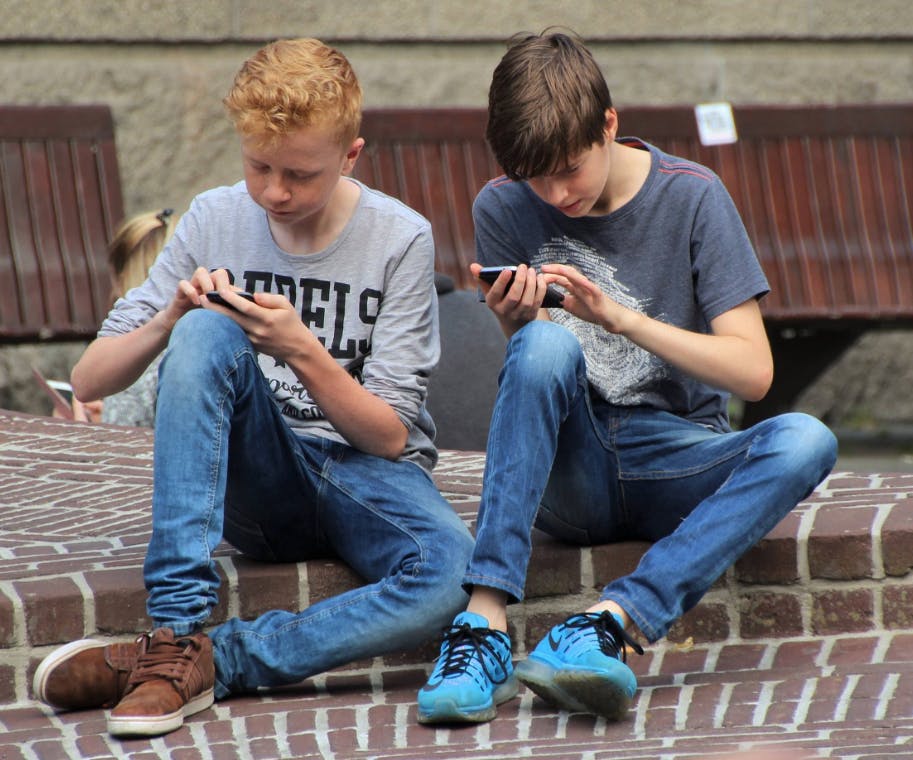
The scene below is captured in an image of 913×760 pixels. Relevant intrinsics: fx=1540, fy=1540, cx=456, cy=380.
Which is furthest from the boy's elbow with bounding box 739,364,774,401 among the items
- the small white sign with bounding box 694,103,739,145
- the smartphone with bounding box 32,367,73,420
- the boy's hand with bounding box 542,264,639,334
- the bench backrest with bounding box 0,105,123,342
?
the small white sign with bounding box 694,103,739,145

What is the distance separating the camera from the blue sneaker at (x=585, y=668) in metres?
2.54

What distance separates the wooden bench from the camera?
6.27 metres

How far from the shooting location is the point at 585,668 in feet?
8.34

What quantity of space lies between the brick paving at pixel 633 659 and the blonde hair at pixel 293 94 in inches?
34.0

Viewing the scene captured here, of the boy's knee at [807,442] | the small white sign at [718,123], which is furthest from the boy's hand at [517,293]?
the small white sign at [718,123]

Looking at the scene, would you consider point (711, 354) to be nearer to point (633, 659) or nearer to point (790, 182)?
point (633, 659)

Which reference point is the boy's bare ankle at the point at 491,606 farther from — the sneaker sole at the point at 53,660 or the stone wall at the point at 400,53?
the stone wall at the point at 400,53

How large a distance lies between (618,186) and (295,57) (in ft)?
2.19

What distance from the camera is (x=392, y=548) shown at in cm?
290

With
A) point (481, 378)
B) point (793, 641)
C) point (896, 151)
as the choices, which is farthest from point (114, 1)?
point (793, 641)

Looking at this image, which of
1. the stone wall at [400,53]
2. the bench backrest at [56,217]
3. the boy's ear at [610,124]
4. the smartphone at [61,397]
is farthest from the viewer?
the stone wall at [400,53]

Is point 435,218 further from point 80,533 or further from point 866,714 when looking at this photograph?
point 866,714

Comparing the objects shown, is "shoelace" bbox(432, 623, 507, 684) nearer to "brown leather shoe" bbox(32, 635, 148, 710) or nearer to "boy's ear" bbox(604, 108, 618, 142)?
"brown leather shoe" bbox(32, 635, 148, 710)

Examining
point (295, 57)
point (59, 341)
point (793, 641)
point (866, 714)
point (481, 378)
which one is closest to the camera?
point (866, 714)
